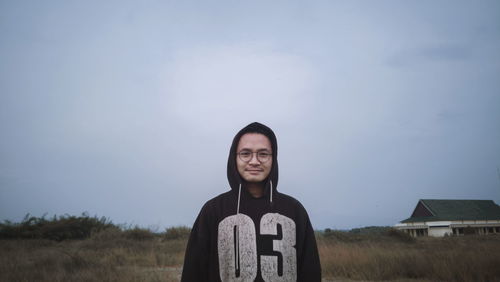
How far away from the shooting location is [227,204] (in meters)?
2.12

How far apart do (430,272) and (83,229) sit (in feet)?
62.6

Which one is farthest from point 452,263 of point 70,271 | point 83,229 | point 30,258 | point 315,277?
point 83,229

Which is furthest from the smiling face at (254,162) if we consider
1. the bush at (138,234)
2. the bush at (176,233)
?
the bush at (138,234)

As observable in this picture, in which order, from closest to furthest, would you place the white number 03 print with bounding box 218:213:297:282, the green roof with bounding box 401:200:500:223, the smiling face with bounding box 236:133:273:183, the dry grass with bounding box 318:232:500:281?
the white number 03 print with bounding box 218:213:297:282 < the smiling face with bounding box 236:133:273:183 < the dry grass with bounding box 318:232:500:281 < the green roof with bounding box 401:200:500:223

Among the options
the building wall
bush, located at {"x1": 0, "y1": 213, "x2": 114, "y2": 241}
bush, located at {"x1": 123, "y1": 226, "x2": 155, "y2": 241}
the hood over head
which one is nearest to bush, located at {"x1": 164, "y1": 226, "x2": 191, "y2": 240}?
bush, located at {"x1": 123, "y1": 226, "x2": 155, "y2": 241}

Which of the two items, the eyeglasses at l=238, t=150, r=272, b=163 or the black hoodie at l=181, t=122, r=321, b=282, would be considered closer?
the black hoodie at l=181, t=122, r=321, b=282

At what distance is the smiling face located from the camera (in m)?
2.09

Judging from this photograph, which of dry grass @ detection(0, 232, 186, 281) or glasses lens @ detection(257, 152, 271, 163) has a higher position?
glasses lens @ detection(257, 152, 271, 163)

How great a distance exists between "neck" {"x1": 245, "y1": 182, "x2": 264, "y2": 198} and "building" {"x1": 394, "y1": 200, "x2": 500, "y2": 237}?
25.9 metres

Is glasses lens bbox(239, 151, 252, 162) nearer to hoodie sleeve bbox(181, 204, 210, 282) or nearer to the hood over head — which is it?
the hood over head

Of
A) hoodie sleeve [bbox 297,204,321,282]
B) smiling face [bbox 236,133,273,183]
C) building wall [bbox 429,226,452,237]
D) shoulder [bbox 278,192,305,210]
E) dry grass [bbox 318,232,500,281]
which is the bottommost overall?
building wall [bbox 429,226,452,237]

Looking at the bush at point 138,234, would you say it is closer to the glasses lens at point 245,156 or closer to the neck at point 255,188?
the neck at point 255,188

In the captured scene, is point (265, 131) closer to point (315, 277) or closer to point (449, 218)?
point (315, 277)

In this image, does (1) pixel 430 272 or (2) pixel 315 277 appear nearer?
(2) pixel 315 277
